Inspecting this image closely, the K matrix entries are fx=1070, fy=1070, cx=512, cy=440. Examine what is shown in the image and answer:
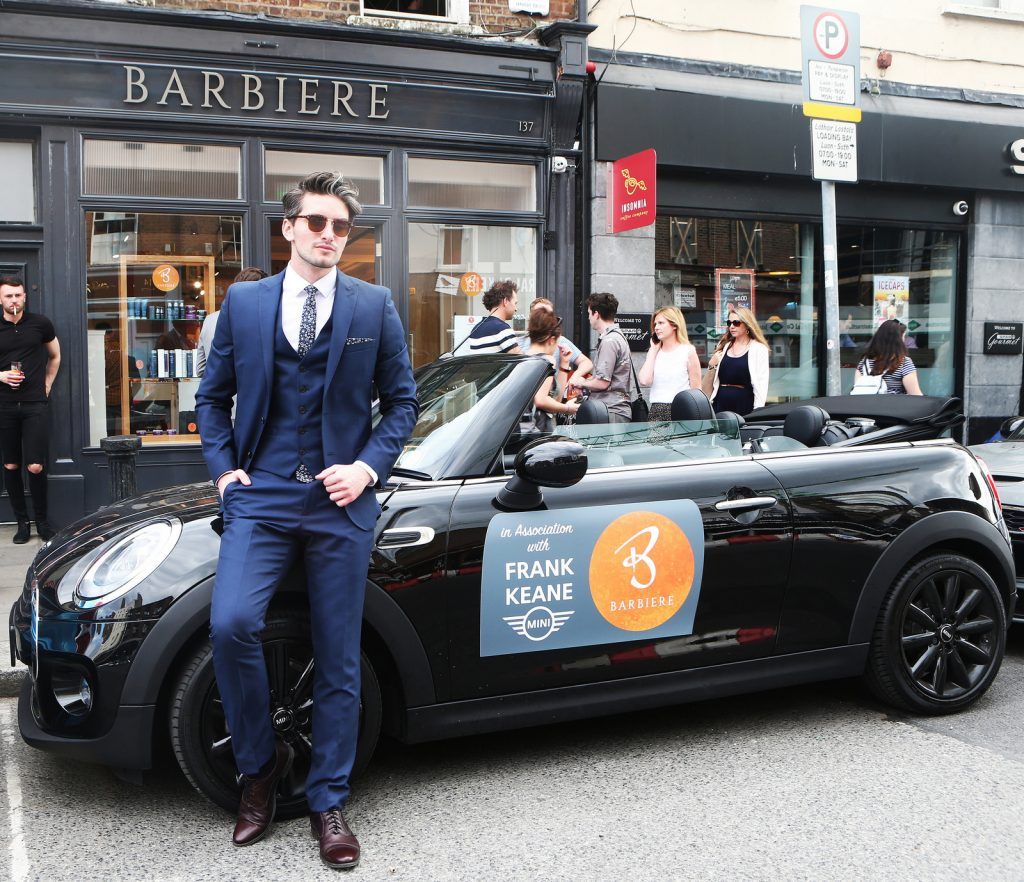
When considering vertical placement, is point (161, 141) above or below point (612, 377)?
above

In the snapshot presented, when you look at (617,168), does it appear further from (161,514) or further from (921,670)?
(161,514)

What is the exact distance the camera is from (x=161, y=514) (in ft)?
12.1

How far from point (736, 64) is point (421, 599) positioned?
888 centimetres

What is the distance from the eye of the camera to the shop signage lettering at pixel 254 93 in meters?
8.72

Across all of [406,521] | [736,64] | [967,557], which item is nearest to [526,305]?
[736,64]

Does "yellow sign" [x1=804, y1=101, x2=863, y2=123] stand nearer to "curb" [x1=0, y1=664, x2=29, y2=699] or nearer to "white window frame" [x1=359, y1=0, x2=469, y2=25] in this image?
"white window frame" [x1=359, y1=0, x2=469, y2=25]

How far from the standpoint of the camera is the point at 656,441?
14.4 feet

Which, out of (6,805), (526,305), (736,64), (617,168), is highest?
(736,64)

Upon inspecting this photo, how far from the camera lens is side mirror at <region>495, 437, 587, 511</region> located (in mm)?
3631

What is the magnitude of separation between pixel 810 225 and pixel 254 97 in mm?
6026

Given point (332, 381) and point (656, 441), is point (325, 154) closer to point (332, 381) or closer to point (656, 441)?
point (656, 441)

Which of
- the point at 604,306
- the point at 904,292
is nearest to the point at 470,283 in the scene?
the point at 604,306

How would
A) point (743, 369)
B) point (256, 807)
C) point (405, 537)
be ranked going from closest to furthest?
point (256, 807), point (405, 537), point (743, 369)

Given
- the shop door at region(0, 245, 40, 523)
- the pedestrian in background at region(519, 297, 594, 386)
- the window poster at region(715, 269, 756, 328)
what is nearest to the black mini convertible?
the pedestrian in background at region(519, 297, 594, 386)
